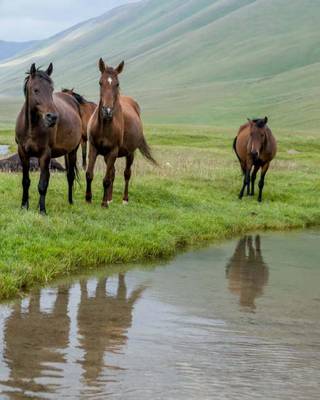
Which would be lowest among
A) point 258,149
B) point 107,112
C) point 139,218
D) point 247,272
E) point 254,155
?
point 247,272

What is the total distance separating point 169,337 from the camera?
7.25 m

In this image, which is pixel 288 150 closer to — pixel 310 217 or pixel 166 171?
pixel 166 171

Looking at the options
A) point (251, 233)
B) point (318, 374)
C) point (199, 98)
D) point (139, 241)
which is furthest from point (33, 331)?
point (199, 98)

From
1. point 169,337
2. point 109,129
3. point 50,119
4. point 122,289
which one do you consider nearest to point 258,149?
point 109,129

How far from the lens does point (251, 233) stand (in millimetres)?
15750

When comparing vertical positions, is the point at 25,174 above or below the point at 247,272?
above

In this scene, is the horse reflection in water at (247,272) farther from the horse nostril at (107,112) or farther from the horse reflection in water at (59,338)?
the horse nostril at (107,112)

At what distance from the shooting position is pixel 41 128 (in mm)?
13445

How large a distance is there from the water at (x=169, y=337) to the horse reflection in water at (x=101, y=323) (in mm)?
10

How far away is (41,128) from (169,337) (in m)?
7.17

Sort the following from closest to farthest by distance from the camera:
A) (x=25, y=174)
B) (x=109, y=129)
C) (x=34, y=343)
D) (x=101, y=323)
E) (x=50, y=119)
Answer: (x=34, y=343), (x=101, y=323), (x=50, y=119), (x=25, y=174), (x=109, y=129)

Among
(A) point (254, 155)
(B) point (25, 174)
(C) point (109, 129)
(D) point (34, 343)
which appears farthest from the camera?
(A) point (254, 155)

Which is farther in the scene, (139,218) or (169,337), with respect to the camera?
(139,218)

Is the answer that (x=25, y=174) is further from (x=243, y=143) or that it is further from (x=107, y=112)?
(x=243, y=143)
